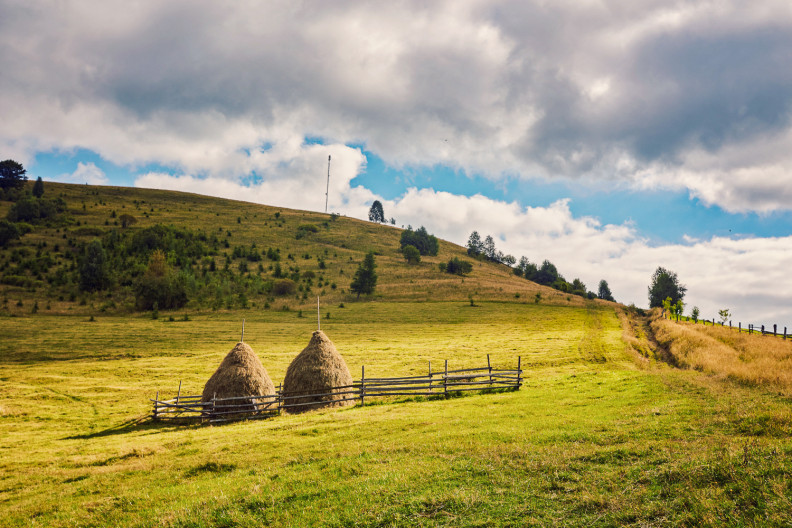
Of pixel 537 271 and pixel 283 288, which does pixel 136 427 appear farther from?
pixel 537 271

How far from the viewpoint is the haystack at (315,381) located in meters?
25.9

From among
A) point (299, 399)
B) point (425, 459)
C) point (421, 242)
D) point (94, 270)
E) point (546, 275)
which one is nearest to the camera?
point (425, 459)

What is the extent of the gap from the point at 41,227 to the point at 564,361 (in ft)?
400

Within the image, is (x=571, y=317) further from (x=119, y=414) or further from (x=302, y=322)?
(x=119, y=414)

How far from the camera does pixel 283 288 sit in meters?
87.9

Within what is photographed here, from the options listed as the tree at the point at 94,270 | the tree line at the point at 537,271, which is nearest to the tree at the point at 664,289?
the tree line at the point at 537,271

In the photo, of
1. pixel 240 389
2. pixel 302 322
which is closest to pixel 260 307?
pixel 302 322

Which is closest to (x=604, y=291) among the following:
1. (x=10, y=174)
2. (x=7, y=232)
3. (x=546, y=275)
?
(x=546, y=275)

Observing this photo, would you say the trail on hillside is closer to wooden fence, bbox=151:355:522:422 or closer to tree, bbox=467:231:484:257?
wooden fence, bbox=151:355:522:422

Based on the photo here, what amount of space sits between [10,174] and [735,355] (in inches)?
7038

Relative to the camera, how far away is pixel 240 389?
A: 2628 centimetres

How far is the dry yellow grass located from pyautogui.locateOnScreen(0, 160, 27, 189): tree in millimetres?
171108

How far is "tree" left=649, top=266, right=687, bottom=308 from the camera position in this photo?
112688mm

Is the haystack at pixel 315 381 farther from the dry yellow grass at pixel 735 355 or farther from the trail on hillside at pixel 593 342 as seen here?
the trail on hillside at pixel 593 342
